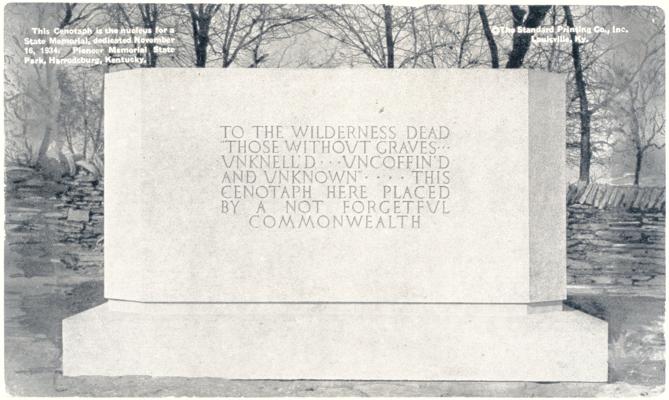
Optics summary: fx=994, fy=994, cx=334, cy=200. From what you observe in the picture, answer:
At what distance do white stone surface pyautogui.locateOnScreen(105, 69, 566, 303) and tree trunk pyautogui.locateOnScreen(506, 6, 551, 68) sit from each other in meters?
1.78

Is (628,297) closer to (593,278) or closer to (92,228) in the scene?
(593,278)

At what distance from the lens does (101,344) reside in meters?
7.63

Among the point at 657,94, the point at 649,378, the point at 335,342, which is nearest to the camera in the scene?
the point at 335,342

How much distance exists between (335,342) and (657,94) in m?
4.00

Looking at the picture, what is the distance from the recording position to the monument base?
24.7 ft

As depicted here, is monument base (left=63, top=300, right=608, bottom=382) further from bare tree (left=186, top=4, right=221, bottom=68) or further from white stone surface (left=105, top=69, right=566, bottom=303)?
bare tree (left=186, top=4, right=221, bottom=68)

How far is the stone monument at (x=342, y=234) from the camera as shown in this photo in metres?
7.54

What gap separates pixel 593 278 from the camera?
952 centimetres

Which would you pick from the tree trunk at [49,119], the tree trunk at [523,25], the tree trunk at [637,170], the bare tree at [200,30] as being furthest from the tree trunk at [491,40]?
the tree trunk at [49,119]

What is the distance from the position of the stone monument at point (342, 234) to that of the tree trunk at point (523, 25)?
1778 millimetres

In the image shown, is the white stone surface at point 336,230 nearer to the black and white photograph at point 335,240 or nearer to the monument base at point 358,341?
the black and white photograph at point 335,240

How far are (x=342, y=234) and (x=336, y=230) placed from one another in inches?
2.2

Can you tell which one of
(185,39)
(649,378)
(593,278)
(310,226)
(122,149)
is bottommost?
(649,378)

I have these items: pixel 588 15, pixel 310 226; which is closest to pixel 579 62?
pixel 588 15
